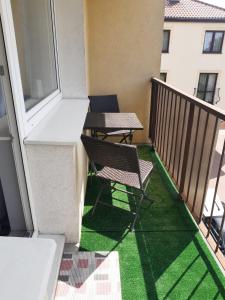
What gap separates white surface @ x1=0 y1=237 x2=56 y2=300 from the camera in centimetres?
66

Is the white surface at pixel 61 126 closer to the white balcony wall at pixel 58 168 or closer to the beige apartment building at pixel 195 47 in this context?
the white balcony wall at pixel 58 168

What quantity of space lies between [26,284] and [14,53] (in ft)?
4.17

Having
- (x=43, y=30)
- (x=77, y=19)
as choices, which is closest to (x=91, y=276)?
(x=43, y=30)

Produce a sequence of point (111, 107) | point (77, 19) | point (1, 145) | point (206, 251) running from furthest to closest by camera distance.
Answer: point (111, 107), point (77, 19), point (206, 251), point (1, 145)

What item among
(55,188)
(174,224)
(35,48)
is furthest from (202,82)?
(55,188)

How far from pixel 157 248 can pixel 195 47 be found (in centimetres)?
1473

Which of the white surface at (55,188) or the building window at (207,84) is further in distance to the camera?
the building window at (207,84)

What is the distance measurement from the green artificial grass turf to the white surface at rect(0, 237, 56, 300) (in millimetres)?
1062

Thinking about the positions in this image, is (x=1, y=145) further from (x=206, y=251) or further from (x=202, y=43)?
(x=202, y=43)

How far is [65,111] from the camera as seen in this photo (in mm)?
2344

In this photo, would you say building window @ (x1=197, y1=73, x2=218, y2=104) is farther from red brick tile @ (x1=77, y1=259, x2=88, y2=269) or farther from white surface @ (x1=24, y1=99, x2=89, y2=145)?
red brick tile @ (x1=77, y1=259, x2=88, y2=269)

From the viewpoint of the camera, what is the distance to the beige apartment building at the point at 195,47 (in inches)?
531

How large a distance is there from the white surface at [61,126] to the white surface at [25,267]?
2.88 feet

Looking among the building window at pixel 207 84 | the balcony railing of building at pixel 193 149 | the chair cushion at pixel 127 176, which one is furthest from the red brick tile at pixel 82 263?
the building window at pixel 207 84
